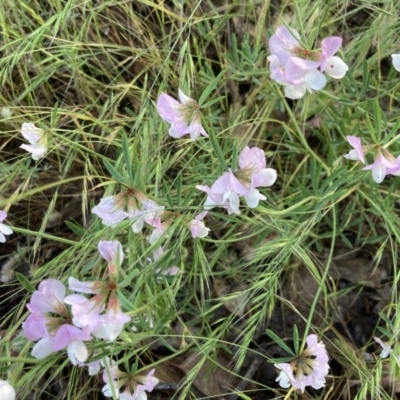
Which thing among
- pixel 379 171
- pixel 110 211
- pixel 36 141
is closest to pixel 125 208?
pixel 110 211

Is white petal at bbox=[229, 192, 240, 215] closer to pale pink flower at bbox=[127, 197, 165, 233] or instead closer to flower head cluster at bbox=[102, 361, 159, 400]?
pale pink flower at bbox=[127, 197, 165, 233]

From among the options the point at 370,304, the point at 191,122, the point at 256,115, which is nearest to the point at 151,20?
the point at 256,115

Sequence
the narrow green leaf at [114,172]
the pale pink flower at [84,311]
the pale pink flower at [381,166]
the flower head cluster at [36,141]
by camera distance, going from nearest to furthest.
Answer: the pale pink flower at [84,311] < the narrow green leaf at [114,172] < the pale pink flower at [381,166] < the flower head cluster at [36,141]

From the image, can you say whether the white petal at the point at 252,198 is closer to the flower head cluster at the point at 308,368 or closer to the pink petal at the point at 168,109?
the pink petal at the point at 168,109

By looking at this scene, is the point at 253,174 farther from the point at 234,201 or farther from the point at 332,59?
the point at 332,59

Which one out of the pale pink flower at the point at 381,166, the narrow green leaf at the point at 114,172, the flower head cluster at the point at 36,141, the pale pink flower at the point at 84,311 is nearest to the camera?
the pale pink flower at the point at 84,311

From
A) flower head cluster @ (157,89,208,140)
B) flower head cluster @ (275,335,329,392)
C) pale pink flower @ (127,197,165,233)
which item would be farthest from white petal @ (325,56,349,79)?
flower head cluster @ (275,335,329,392)

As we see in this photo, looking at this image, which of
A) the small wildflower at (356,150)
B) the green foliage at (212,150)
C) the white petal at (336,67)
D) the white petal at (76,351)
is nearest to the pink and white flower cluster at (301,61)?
the white petal at (336,67)
